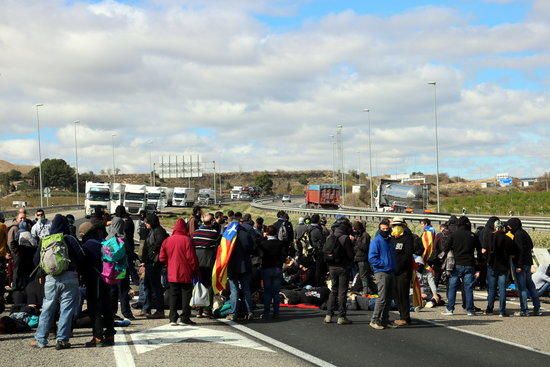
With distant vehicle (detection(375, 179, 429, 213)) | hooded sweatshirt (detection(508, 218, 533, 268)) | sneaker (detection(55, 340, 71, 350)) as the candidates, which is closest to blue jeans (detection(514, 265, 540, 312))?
hooded sweatshirt (detection(508, 218, 533, 268))

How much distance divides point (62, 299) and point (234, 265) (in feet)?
11.6

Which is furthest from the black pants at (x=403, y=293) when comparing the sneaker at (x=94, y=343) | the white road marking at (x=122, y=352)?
the sneaker at (x=94, y=343)

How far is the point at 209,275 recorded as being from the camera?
1262 cm

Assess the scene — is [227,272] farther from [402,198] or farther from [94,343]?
[402,198]

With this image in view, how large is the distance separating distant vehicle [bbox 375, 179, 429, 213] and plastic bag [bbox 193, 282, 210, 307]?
4765cm

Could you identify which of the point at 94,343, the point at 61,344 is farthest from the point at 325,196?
the point at 61,344

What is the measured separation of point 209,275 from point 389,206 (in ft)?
166

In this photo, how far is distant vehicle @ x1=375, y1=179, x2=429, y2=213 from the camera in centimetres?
6006

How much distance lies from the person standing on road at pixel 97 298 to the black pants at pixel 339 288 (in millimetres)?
3950

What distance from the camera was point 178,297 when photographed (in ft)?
39.8

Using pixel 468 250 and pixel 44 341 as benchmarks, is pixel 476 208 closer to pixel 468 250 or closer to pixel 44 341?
pixel 468 250

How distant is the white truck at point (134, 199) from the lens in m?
56.5

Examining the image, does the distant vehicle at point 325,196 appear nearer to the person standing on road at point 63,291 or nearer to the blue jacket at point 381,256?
the blue jacket at point 381,256


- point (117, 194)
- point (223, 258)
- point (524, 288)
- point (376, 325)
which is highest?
point (117, 194)
